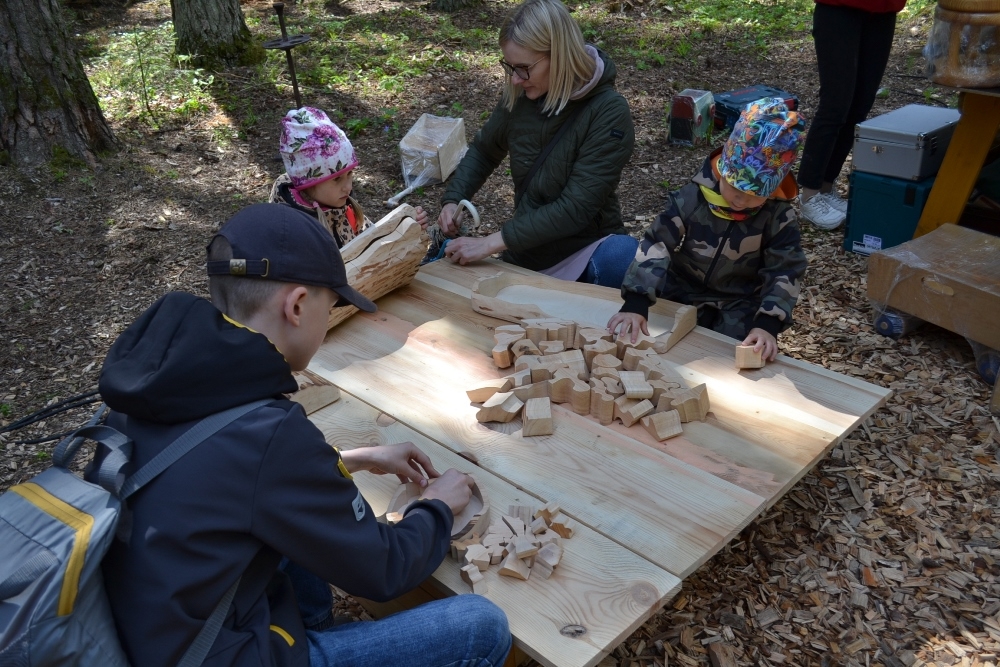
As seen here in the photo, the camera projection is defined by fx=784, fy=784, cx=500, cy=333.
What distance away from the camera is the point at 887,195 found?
14.7ft

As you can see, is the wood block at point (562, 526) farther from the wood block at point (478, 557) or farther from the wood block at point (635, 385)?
the wood block at point (635, 385)

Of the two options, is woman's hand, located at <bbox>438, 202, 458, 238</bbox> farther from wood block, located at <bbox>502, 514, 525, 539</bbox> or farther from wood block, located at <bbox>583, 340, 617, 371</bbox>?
wood block, located at <bbox>502, 514, 525, 539</bbox>

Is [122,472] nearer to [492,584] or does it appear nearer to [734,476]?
[492,584]

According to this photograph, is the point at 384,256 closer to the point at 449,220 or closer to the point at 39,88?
the point at 449,220

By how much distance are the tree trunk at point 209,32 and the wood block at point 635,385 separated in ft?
20.1

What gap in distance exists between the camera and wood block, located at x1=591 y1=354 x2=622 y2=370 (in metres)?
2.72

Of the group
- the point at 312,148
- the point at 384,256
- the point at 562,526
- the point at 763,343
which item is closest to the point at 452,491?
the point at 562,526

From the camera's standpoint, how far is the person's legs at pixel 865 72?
4516mm

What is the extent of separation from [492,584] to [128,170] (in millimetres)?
4898

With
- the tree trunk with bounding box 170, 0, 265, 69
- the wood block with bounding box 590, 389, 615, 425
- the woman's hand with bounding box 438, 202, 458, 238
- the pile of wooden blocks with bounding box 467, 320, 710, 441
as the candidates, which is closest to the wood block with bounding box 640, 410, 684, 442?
the pile of wooden blocks with bounding box 467, 320, 710, 441

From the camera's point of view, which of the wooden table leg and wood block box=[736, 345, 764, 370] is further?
the wooden table leg

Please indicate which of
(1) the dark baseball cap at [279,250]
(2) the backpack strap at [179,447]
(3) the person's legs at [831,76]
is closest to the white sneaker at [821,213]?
(3) the person's legs at [831,76]

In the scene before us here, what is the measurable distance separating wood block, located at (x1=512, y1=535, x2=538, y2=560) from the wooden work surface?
66 mm

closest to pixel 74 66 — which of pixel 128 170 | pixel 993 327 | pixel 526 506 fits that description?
pixel 128 170
